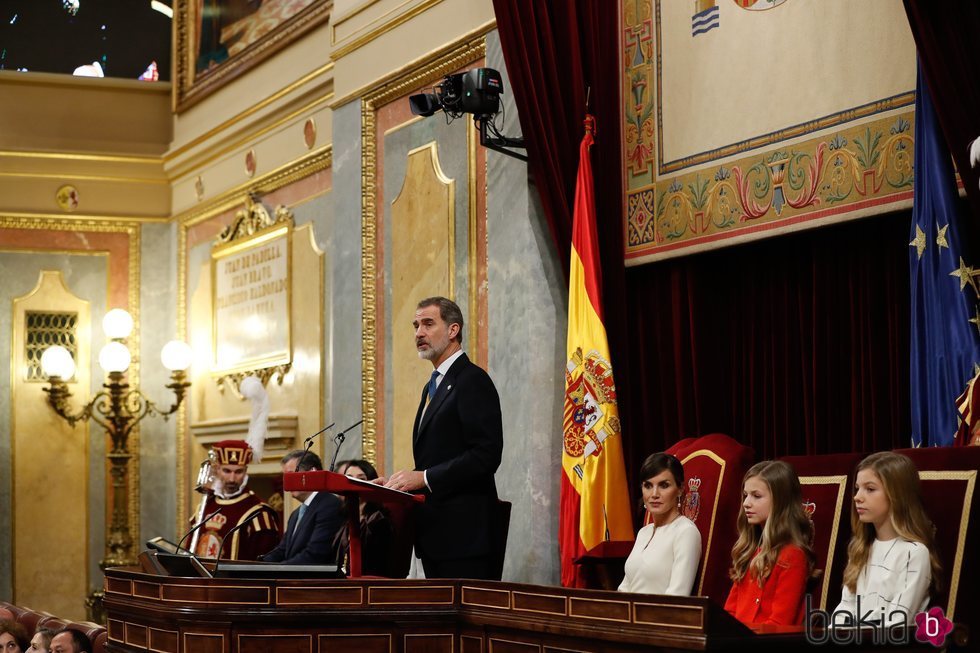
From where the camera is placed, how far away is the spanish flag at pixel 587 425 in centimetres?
604

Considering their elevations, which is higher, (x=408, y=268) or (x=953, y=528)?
(x=408, y=268)

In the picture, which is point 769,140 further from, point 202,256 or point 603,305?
point 202,256

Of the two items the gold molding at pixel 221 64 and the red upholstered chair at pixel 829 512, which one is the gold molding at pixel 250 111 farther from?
the red upholstered chair at pixel 829 512

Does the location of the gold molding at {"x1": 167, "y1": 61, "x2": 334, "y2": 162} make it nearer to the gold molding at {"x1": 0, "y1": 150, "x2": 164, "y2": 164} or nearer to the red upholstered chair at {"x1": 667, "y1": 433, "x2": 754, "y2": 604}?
the gold molding at {"x1": 0, "y1": 150, "x2": 164, "y2": 164}

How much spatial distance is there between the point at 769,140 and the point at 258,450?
5.24m

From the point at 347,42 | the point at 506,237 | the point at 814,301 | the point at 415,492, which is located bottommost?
the point at 415,492

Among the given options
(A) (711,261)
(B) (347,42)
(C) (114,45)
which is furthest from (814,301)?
(C) (114,45)

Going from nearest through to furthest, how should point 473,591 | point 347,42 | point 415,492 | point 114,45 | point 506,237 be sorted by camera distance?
point 473,591 → point 415,492 → point 506,237 → point 347,42 → point 114,45

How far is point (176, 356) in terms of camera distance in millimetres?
11445

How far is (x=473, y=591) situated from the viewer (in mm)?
4496

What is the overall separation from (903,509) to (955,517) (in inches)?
13.1

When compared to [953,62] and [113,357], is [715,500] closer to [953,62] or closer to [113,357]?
[953,62]

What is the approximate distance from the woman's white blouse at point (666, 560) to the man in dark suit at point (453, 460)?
607 mm

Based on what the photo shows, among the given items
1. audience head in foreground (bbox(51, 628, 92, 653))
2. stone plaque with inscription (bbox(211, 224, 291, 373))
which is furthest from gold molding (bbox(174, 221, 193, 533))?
audience head in foreground (bbox(51, 628, 92, 653))
